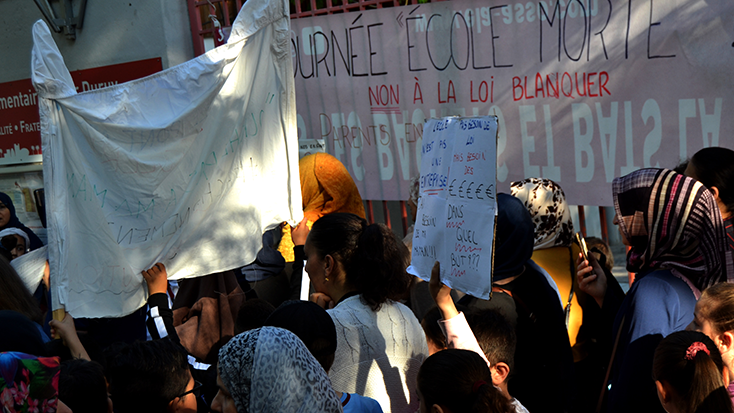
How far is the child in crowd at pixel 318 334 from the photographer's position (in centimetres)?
222

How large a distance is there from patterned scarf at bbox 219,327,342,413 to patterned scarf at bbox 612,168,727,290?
142cm

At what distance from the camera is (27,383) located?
6.24ft

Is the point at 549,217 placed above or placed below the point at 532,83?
below

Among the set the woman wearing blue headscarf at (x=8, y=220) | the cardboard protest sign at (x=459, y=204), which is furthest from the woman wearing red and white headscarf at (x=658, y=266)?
the woman wearing blue headscarf at (x=8, y=220)

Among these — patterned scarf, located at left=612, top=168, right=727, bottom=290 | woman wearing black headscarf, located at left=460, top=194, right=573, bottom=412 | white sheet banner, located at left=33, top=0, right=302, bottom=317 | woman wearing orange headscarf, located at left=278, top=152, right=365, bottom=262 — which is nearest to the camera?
patterned scarf, located at left=612, top=168, right=727, bottom=290

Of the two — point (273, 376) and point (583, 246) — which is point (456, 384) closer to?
point (273, 376)

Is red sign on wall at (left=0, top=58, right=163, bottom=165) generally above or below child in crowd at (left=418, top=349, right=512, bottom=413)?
above

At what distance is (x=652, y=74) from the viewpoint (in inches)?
158

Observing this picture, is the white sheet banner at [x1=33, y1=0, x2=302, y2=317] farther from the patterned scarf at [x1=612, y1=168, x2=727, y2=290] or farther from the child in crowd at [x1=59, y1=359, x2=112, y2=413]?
the patterned scarf at [x1=612, y1=168, x2=727, y2=290]

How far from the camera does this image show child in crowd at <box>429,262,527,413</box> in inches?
98.1

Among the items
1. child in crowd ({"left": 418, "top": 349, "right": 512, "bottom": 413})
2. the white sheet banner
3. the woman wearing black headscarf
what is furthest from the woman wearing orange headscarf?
child in crowd ({"left": 418, "top": 349, "right": 512, "bottom": 413})

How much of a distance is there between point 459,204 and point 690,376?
0.96 m

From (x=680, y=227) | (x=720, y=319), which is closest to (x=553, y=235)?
(x=680, y=227)

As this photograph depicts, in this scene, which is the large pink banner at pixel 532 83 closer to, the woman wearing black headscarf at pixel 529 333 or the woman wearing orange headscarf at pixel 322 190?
the woman wearing orange headscarf at pixel 322 190
